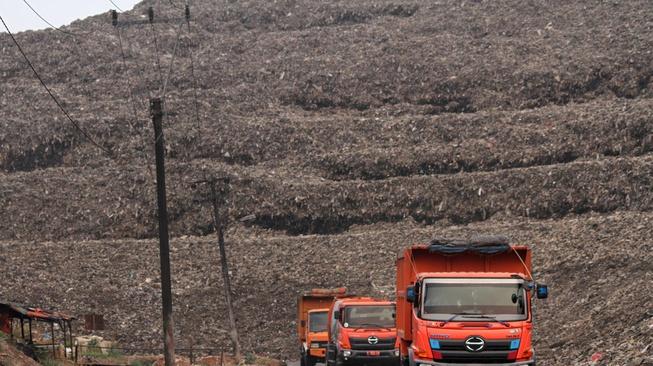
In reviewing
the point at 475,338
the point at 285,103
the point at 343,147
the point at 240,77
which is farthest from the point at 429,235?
the point at 475,338

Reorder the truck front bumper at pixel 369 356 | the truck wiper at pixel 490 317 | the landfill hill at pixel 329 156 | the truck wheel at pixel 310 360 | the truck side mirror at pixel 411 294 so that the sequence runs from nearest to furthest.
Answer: the truck wiper at pixel 490 317, the truck side mirror at pixel 411 294, the truck front bumper at pixel 369 356, the truck wheel at pixel 310 360, the landfill hill at pixel 329 156

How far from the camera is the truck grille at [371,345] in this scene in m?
33.9

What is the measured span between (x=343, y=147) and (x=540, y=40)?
30.1 metres

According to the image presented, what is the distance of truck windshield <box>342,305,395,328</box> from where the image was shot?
114ft

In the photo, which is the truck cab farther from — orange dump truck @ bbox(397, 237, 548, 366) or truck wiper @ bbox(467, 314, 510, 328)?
truck wiper @ bbox(467, 314, 510, 328)

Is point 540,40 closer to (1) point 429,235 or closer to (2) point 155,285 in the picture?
(1) point 429,235

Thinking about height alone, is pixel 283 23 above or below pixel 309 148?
above

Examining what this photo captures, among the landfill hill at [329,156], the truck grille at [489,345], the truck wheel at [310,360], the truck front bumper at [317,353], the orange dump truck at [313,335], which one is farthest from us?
the landfill hill at [329,156]

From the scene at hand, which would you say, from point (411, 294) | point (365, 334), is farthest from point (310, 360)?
point (411, 294)

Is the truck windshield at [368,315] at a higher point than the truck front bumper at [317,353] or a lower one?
higher

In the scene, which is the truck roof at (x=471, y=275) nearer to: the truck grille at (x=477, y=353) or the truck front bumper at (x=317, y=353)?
the truck grille at (x=477, y=353)

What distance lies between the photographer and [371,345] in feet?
112

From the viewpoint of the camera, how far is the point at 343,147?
100 meters

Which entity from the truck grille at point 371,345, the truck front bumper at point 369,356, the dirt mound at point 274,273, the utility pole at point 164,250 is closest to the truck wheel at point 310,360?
the utility pole at point 164,250
